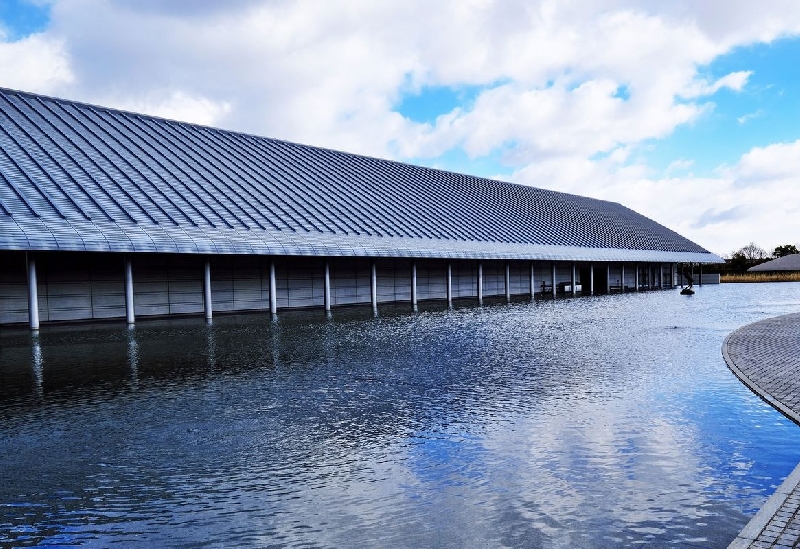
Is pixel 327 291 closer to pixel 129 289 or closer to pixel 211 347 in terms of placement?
pixel 129 289

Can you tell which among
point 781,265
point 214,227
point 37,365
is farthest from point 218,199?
point 781,265

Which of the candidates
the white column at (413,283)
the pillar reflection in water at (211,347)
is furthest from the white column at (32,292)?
the white column at (413,283)

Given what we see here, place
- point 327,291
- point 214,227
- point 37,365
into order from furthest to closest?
point 327,291 < point 214,227 < point 37,365

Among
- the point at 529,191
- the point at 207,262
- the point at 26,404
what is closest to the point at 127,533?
the point at 26,404

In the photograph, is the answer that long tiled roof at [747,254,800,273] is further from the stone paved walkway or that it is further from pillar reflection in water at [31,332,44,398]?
pillar reflection in water at [31,332,44,398]

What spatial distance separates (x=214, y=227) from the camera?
2622cm

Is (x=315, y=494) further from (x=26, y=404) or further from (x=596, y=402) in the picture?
(x=26, y=404)

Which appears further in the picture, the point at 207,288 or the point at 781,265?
the point at 781,265

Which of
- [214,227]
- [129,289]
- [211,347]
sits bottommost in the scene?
[211,347]

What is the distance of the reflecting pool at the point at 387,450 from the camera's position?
488cm

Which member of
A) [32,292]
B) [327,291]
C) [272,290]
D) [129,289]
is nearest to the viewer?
[32,292]

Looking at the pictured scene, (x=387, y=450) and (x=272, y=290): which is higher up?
(x=272, y=290)

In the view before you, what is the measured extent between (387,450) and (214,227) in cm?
2121

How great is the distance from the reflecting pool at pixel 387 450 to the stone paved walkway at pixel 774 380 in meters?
0.19
